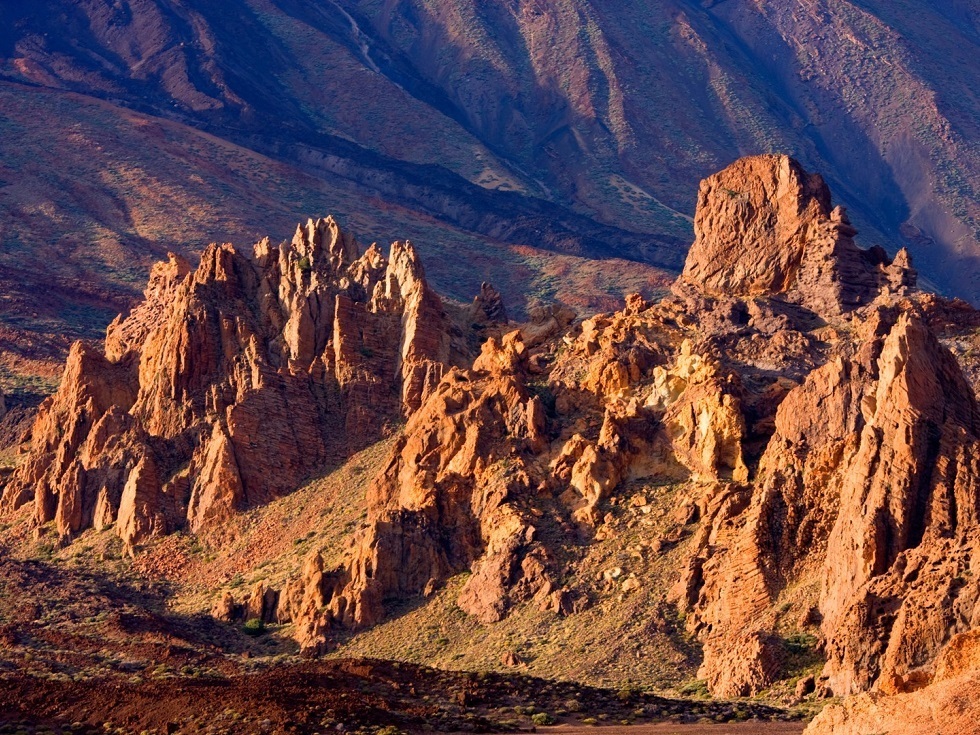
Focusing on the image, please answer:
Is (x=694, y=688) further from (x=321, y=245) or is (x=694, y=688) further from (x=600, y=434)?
(x=321, y=245)

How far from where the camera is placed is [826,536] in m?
61.6

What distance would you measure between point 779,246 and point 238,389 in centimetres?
2159

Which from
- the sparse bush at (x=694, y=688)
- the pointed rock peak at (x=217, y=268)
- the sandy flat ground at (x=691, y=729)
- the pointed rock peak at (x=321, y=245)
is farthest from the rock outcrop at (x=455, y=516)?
the pointed rock peak at (x=217, y=268)

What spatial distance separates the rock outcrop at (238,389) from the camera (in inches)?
3204

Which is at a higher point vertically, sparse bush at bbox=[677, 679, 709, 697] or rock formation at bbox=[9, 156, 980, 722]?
rock formation at bbox=[9, 156, 980, 722]

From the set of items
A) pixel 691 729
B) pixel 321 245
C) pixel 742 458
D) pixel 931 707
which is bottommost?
pixel 691 729

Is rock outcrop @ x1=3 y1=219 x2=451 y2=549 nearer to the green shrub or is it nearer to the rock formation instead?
the rock formation

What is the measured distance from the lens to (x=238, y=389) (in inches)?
3314

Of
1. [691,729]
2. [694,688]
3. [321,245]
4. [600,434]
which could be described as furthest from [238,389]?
[691,729]

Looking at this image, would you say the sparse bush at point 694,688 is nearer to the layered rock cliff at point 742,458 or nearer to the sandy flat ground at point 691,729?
the layered rock cliff at point 742,458

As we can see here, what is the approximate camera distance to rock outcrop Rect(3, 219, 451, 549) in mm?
81375

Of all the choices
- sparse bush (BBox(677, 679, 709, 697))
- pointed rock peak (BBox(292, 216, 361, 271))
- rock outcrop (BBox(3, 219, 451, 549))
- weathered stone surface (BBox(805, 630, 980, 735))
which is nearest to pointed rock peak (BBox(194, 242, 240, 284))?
rock outcrop (BBox(3, 219, 451, 549))

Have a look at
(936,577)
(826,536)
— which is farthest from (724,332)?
(936,577)

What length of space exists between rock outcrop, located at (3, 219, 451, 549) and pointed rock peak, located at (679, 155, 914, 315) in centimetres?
1145
